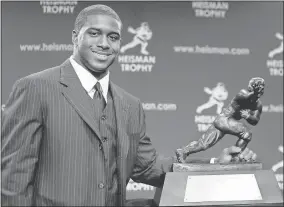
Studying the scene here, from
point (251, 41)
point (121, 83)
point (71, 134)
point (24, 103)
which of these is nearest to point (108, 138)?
point (71, 134)

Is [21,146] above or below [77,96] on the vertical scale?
below

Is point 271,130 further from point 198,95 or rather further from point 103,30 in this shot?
point 103,30

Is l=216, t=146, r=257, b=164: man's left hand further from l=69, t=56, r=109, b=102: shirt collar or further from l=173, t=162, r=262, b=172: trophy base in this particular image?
l=69, t=56, r=109, b=102: shirt collar

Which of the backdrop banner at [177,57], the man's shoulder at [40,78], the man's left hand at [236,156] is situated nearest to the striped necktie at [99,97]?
the man's shoulder at [40,78]

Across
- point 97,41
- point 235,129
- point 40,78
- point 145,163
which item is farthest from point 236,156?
point 40,78

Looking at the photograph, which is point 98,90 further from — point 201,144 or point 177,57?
point 177,57

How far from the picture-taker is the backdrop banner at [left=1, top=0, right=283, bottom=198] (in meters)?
3.26

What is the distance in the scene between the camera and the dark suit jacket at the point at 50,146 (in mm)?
1255

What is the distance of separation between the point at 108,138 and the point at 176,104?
2.05m

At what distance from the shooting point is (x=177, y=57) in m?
3.38

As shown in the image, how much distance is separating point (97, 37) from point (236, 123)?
0.97 meters

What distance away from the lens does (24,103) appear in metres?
1.26

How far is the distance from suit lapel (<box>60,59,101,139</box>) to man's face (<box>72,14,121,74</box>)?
78 millimetres

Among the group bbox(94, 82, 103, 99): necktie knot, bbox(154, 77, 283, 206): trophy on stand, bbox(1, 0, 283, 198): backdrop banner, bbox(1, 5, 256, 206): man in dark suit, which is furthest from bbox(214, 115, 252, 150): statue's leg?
bbox(1, 0, 283, 198): backdrop banner
